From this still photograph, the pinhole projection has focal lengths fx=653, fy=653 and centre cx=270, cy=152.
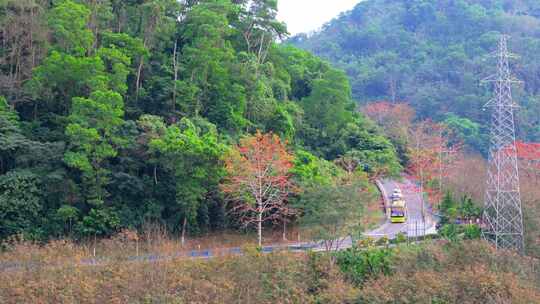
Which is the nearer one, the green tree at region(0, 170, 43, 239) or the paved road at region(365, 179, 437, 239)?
the green tree at region(0, 170, 43, 239)

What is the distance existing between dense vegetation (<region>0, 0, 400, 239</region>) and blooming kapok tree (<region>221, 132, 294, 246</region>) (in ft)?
2.05

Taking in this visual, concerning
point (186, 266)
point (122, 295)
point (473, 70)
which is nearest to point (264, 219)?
point (186, 266)

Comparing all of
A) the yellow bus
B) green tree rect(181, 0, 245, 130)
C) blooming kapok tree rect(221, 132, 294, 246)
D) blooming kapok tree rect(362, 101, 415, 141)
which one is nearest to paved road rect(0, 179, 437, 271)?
the yellow bus

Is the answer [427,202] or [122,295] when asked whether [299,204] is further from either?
[427,202]

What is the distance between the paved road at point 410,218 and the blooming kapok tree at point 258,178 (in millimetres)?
4716

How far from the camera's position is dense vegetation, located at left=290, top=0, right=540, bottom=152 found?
2211 inches

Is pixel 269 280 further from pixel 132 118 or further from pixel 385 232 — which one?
pixel 132 118

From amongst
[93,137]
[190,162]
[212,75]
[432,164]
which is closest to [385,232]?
[432,164]

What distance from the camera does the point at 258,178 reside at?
24.6 m

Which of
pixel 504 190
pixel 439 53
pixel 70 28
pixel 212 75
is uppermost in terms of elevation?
pixel 439 53

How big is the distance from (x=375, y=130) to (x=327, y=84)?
4.68 meters

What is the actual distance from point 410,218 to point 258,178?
10.4 meters

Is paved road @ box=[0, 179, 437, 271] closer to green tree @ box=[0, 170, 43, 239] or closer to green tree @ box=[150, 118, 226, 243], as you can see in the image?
green tree @ box=[150, 118, 226, 243]

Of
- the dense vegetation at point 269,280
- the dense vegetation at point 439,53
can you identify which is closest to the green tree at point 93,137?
the dense vegetation at point 269,280
